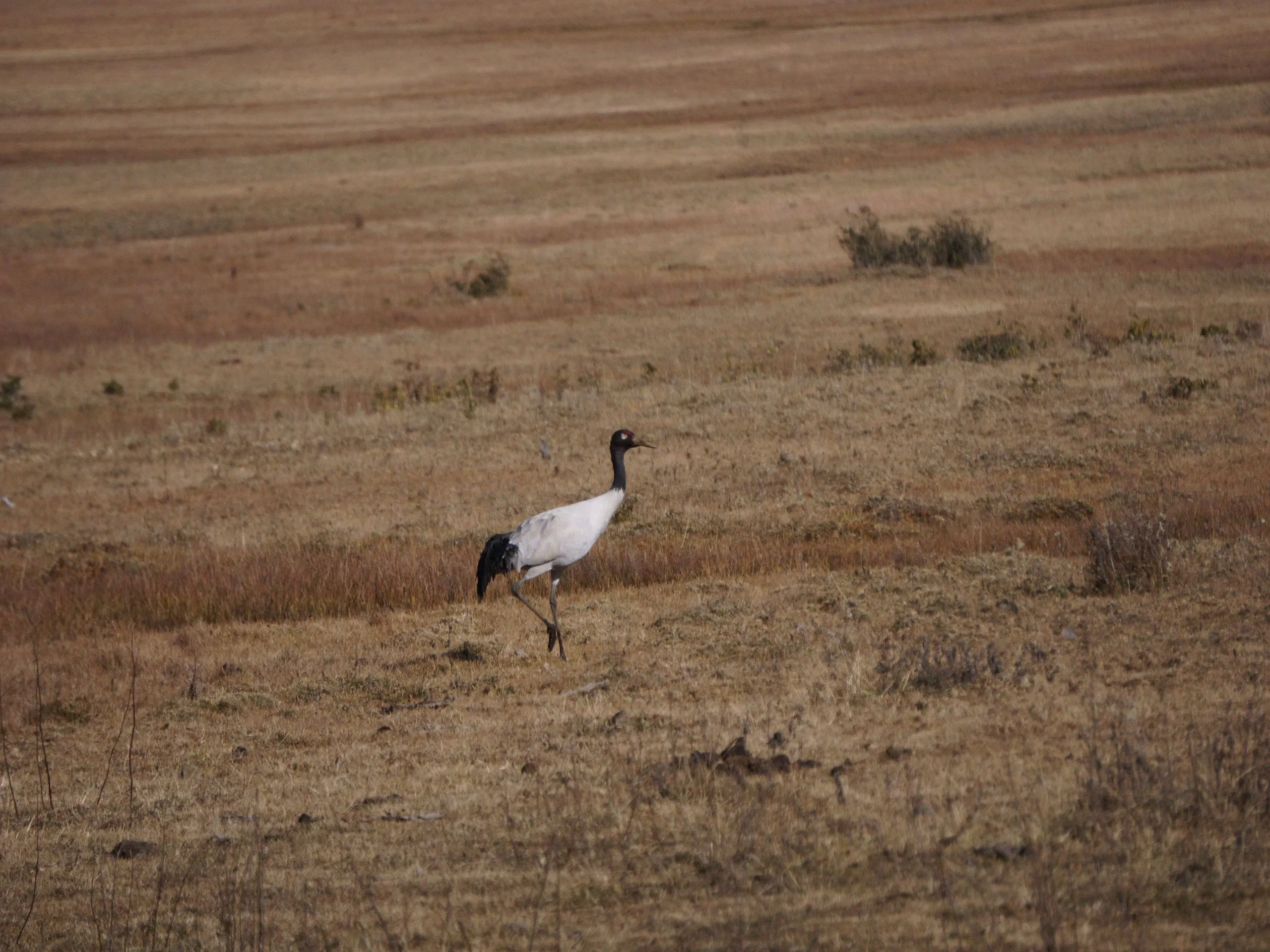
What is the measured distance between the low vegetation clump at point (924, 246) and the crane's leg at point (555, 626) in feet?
68.2

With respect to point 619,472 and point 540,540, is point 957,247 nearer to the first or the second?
point 619,472

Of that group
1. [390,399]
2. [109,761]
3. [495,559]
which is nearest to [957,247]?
[390,399]

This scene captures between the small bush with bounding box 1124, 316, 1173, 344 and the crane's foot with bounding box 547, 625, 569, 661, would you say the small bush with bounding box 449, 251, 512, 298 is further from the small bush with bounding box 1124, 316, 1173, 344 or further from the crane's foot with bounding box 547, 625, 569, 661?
the crane's foot with bounding box 547, 625, 569, 661

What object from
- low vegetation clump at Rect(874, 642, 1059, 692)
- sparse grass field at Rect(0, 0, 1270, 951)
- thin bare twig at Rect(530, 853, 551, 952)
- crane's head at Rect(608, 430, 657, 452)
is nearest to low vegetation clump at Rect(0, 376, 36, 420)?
sparse grass field at Rect(0, 0, 1270, 951)

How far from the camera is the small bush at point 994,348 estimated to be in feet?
69.3

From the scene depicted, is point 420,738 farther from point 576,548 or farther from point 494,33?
point 494,33

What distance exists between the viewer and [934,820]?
671 centimetres

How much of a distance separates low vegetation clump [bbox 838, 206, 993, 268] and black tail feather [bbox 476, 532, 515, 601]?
21146mm

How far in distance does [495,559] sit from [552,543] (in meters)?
0.52

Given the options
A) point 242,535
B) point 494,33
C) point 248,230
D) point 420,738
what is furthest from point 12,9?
point 420,738

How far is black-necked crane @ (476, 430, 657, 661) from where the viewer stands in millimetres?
11039

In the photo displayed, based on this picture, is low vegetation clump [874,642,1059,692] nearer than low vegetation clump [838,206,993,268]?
Yes

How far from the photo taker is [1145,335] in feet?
70.2

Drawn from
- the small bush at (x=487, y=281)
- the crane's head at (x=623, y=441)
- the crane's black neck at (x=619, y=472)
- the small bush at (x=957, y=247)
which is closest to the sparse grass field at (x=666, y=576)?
the small bush at (x=487, y=281)
